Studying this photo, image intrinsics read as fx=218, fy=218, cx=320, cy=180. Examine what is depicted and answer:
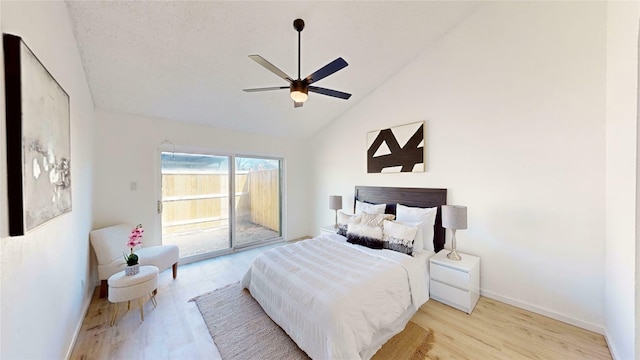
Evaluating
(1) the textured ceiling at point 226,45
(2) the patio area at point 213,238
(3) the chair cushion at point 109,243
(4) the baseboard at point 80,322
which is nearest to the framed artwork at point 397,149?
(1) the textured ceiling at point 226,45

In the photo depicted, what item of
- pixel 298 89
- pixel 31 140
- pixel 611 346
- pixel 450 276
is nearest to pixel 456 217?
pixel 450 276

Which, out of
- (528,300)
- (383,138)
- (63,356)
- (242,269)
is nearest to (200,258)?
(242,269)

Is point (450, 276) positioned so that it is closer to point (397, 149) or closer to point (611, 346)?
point (611, 346)

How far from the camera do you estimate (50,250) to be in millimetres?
1435

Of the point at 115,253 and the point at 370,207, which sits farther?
the point at 370,207

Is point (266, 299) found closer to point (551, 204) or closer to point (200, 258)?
point (200, 258)

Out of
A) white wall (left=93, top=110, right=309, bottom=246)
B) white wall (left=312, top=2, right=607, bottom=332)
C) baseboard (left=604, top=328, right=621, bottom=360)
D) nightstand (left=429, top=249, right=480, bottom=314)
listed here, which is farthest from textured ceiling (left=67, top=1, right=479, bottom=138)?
baseboard (left=604, top=328, right=621, bottom=360)

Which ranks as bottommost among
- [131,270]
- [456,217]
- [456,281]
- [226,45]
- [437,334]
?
[437,334]

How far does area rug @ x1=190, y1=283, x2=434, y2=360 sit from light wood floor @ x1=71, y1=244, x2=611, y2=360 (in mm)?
85

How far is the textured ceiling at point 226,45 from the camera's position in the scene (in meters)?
2.07

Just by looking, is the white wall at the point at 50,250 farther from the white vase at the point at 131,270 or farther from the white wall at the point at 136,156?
the white wall at the point at 136,156

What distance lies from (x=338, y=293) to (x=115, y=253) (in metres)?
2.80

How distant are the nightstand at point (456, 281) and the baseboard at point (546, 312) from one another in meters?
0.19

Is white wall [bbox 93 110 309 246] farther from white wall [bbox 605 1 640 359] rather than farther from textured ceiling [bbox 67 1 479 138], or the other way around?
white wall [bbox 605 1 640 359]
